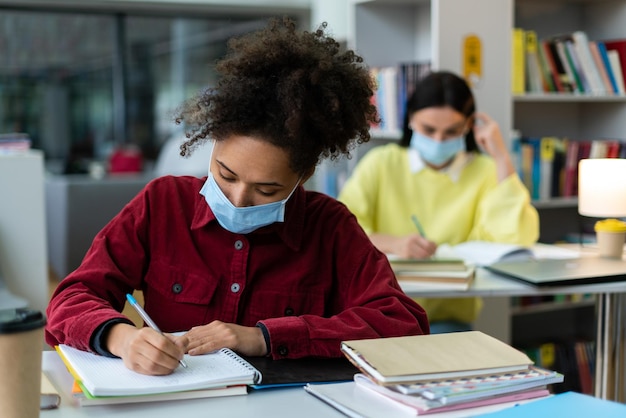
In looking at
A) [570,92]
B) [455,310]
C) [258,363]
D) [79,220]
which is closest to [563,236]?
[570,92]

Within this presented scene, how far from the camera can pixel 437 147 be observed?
2.78 meters

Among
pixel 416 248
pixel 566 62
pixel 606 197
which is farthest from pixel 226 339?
pixel 566 62

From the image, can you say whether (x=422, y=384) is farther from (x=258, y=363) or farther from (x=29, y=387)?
(x=29, y=387)

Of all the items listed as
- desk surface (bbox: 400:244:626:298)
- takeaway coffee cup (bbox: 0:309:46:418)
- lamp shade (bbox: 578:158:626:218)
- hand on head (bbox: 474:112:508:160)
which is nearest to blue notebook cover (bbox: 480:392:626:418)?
takeaway coffee cup (bbox: 0:309:46:418)

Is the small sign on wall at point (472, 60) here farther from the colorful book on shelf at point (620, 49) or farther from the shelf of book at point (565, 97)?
the colorful book on shelf at point (620, 49)

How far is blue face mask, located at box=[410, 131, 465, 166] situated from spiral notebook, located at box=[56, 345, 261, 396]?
1675 mm

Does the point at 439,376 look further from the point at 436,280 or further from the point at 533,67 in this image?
the point at 533,67

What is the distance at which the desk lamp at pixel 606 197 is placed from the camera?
2279 millimetres

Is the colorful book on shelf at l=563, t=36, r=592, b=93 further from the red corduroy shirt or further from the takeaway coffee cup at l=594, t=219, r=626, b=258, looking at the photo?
the red corduroy shirt

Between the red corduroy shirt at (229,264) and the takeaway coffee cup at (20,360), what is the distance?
0.52 metres

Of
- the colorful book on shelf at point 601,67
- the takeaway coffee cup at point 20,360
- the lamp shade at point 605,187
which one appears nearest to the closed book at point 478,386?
the takeaway coffee cup at point 20,360

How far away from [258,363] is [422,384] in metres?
0.29

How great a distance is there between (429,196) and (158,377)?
1.86 metres

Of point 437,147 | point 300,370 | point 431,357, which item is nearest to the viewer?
point 431,357
